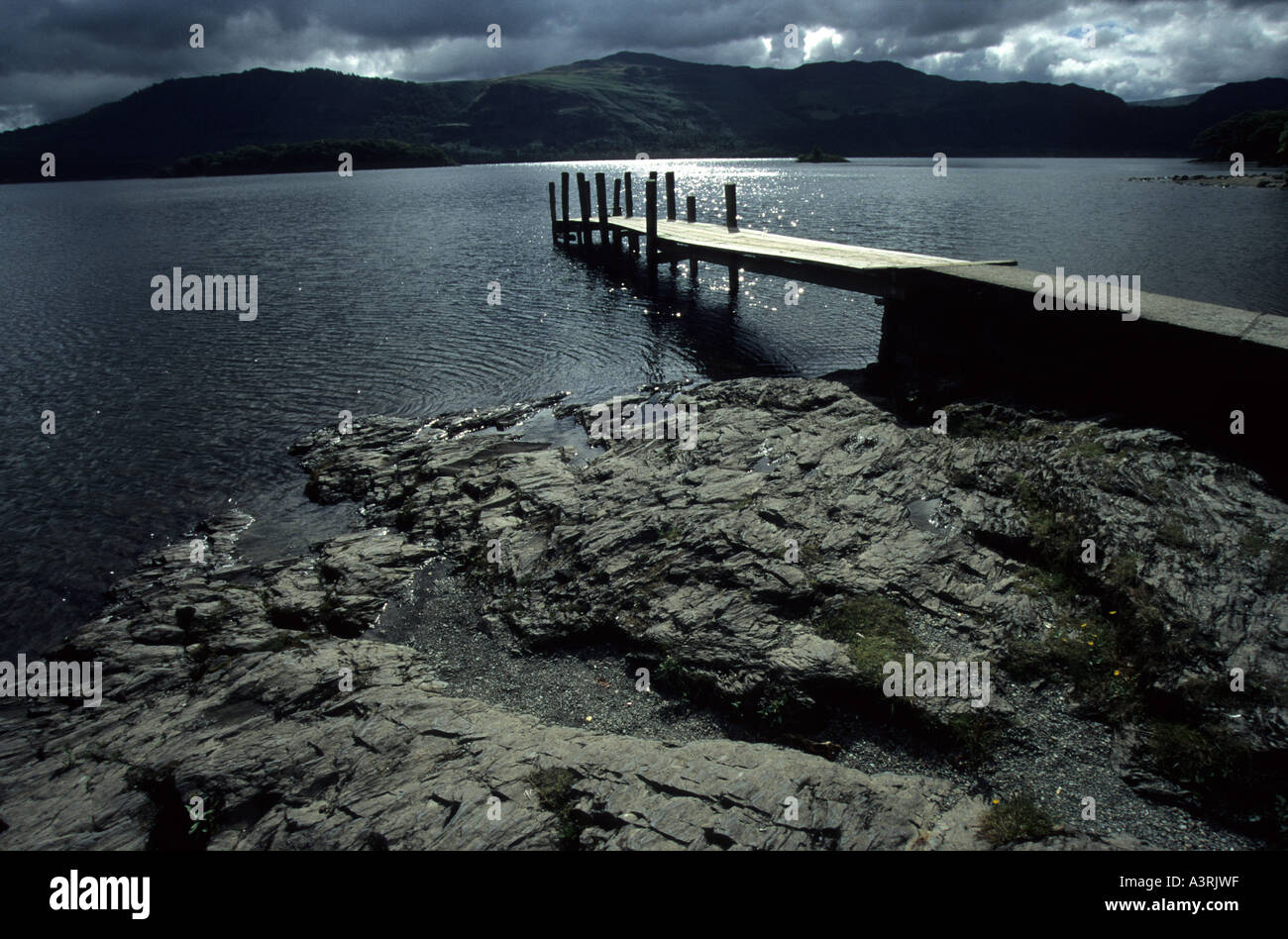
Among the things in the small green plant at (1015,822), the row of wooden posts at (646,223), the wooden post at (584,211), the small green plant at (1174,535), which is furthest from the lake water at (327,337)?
the small green plant at (1174,535)

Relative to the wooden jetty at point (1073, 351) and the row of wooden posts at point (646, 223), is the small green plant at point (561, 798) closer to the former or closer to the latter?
the wooden jetty at point (1073, 351)

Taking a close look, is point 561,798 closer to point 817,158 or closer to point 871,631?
point 871,631

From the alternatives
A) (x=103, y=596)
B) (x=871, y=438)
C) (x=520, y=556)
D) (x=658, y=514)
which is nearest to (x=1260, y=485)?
(x=871, y=438)

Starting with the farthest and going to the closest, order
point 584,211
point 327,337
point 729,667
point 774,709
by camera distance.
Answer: point 584,211
point 327,337
point 729,667
point 774,709

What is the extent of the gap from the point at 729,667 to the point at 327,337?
2281cm

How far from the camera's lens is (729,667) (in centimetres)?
800

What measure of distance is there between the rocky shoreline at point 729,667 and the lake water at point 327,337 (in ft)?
7.32

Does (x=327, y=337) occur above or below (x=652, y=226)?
below

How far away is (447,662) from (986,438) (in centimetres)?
969

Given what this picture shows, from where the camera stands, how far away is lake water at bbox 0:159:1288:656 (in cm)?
1410

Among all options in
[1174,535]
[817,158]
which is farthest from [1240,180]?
[817,158]

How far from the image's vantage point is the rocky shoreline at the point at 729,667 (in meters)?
5.97

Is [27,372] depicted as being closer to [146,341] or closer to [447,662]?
[146,341]

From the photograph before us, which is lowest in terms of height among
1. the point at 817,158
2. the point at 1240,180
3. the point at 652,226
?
the point at 652,226
